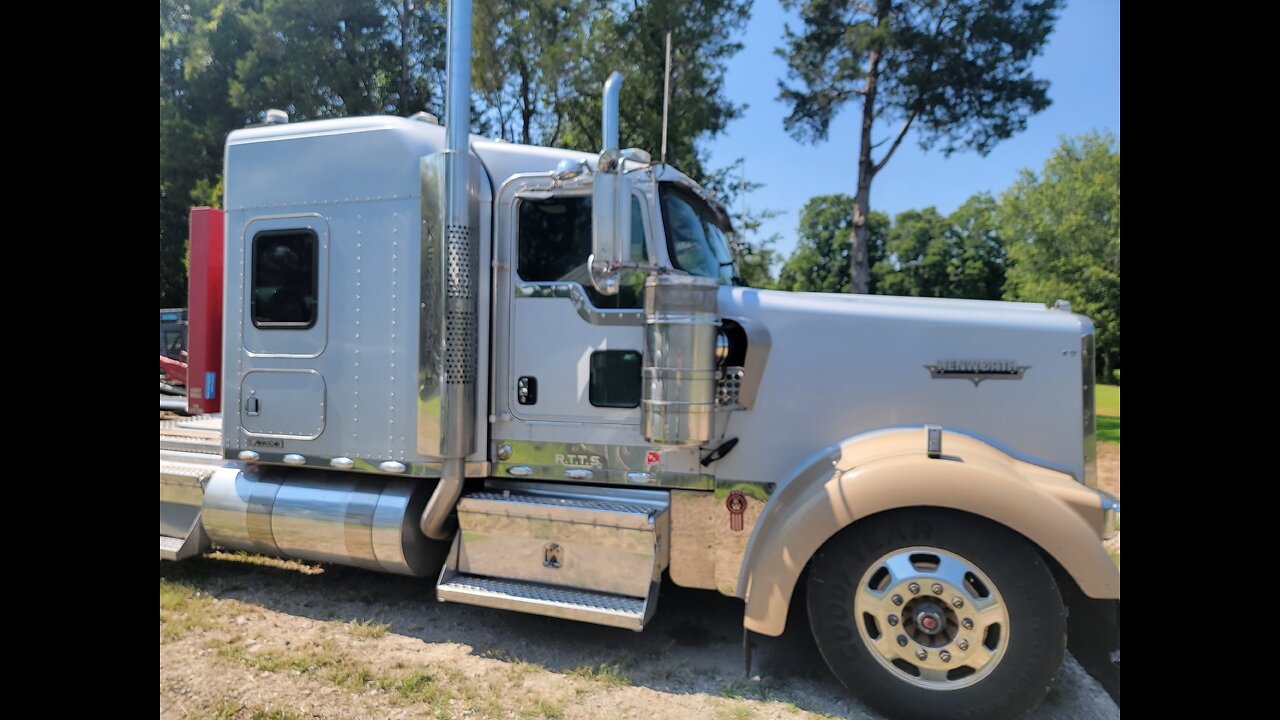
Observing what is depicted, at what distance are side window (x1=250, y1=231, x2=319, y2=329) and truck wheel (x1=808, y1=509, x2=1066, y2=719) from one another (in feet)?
10.7

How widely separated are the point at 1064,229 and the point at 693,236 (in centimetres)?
1288

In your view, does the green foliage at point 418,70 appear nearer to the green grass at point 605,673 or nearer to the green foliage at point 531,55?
the green foliage at point 531,55

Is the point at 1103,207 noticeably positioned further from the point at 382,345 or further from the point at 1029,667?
the point at 382,345

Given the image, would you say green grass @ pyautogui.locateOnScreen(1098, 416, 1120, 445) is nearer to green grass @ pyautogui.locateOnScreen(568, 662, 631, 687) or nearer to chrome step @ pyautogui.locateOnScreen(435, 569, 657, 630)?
chrome step @ pyautogui.locateOnScreen(435, 569, 657, 630)

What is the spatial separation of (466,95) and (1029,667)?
3.78 m

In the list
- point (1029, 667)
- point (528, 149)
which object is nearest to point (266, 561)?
point (528, 149)

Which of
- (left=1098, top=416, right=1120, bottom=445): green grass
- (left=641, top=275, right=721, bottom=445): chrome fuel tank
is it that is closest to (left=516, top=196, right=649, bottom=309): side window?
(left=641, top=275, right=721, bottom=445): chrome fuel tank

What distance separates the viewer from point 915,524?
291 cm

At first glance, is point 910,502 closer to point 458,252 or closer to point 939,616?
point 939,616

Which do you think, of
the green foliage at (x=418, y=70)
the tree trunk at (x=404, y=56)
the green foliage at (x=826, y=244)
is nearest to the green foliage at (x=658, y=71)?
the green foliage at (x=418, y=70)

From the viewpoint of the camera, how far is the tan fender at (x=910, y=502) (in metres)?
2.75

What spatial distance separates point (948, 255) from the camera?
20.8 meters

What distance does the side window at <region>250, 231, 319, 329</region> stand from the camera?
3977mm
